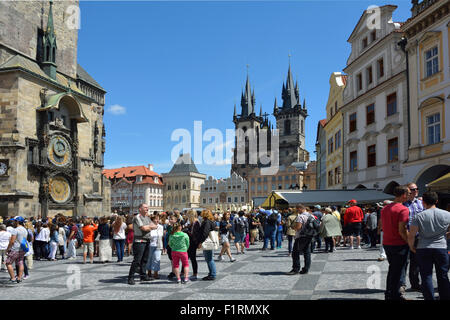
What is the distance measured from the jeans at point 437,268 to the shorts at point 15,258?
8.95 metres

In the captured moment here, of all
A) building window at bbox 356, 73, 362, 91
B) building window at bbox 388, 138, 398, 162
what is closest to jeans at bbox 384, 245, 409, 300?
building window at bbox 388, 138, 398, 162

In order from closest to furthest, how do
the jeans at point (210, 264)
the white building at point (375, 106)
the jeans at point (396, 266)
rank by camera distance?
the jeans at point (396, 266) < the jeans at point (210, 264) < the white building at point (375, 106)

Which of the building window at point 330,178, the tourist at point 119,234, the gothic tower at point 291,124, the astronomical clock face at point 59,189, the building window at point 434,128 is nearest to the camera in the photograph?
the tourist at point 119,234

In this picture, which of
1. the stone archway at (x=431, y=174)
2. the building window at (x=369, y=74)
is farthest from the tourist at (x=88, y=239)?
the building window at (x=369, y=74)

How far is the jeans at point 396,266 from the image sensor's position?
6562 mm

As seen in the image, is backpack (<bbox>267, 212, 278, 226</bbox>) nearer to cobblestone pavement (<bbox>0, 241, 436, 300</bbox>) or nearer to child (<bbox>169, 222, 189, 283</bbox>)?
cobblestone pavement (<bbox>0, 241, 436, 300</bbox>)

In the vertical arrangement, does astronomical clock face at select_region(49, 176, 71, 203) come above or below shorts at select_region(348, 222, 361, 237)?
above

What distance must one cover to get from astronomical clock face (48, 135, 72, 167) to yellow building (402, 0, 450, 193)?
19.5 meters

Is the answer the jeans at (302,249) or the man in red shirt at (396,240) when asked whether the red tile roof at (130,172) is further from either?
the man in red shirt at (396,240)

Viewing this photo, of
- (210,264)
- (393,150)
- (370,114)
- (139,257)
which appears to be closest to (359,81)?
(370,114)

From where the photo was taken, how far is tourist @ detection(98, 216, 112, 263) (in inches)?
570

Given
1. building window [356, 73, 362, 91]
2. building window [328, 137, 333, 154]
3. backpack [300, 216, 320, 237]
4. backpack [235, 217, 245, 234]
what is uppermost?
building window [356, 73, 362, 91]

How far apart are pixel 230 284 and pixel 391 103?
1924cm
